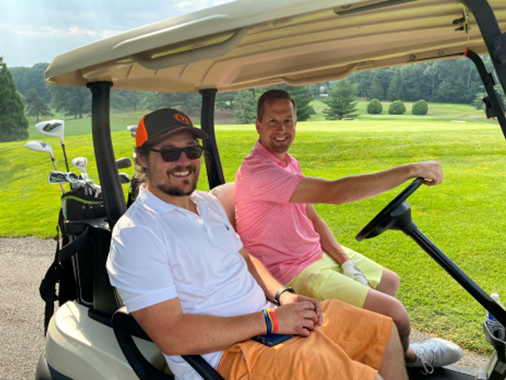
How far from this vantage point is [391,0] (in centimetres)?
116

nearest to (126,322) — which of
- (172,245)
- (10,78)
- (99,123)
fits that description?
(172,245)

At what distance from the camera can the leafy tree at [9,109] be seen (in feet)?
63.5

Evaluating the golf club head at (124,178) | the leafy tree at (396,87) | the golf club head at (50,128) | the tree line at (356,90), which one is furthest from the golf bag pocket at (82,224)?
the leafy tree at (396,87)

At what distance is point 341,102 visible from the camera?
2103 centimetres

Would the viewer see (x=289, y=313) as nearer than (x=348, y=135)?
Yes

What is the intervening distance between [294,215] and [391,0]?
122 cm

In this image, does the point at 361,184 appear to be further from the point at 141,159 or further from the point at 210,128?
the point at 210,128

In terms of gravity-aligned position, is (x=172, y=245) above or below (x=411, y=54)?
below

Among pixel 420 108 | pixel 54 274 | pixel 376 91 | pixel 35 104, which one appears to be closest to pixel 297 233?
pixel 54 274

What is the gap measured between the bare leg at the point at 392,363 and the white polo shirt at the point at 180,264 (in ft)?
1.65

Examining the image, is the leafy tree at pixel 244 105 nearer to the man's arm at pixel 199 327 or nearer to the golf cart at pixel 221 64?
the golf cart at pixel 221 64

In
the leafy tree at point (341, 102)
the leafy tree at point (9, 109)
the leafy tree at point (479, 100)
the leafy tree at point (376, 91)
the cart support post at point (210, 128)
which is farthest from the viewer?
the leafy tree at point (376, 91)

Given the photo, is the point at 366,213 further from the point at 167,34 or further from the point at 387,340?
the point at 167,34

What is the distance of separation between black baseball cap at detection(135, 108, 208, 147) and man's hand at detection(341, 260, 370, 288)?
1172 millimetres
